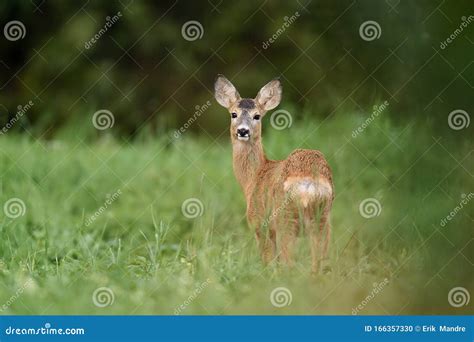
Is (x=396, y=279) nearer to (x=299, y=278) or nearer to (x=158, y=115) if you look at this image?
(x=299, y=278)

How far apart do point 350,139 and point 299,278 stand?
1.82 m

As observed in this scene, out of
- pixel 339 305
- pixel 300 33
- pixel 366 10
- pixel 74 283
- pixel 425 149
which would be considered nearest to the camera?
pixel 425 149

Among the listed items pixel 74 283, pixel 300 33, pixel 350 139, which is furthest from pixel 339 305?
pixel 300 33

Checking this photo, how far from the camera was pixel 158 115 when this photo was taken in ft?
32.0
